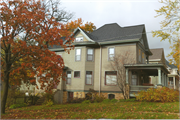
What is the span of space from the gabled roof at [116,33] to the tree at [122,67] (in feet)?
7.72

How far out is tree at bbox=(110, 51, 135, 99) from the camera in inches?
704

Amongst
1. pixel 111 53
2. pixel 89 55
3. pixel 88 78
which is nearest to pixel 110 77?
pixel 88 78

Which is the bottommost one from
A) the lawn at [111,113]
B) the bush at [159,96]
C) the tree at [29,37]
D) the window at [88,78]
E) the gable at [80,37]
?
the lawn at [111,113]

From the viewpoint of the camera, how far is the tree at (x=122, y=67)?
17.9m

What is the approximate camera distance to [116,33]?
21703 millimetres

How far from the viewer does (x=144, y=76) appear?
23906 millimetres

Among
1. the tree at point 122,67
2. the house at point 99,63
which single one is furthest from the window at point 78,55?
the tree at point 122,67

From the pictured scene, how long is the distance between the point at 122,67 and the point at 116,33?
5.34 meters

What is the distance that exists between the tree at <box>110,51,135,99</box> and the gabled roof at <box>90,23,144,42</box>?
2.35 m

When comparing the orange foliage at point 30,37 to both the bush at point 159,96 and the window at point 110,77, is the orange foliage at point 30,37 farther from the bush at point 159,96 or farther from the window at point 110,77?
the window at point 110,77

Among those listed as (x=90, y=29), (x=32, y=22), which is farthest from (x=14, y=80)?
(x=90, y=29)

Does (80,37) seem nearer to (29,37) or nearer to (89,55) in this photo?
(89,55)

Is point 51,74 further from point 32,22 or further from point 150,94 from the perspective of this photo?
point 150,94

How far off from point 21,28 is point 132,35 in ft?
42.6
